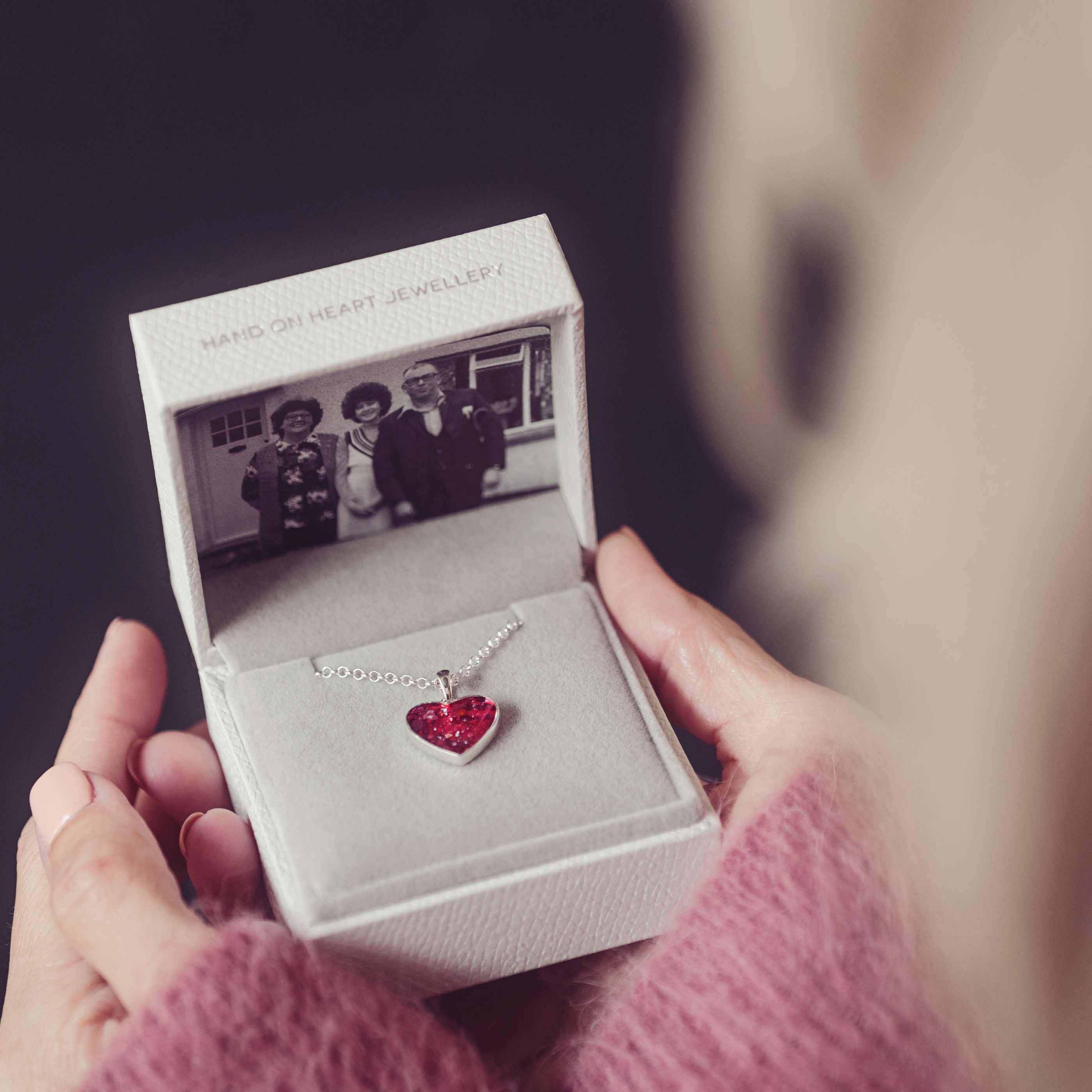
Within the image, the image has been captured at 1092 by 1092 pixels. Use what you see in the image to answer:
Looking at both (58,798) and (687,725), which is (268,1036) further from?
(687,725)

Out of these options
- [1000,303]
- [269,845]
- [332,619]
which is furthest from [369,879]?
[1000,303]

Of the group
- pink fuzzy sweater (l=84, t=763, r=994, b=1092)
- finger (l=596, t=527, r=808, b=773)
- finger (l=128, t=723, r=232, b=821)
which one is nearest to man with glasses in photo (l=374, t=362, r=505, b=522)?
finger (l=596, t=527, r=808, b=773)

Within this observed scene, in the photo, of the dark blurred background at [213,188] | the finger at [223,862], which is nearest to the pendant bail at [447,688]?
the finger at [223,862]

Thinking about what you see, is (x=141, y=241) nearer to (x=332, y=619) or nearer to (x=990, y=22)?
(x=332, y=619)

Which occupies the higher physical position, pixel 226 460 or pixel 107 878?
pixel 226 460

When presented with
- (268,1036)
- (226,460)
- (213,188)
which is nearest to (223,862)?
(268,1036)
